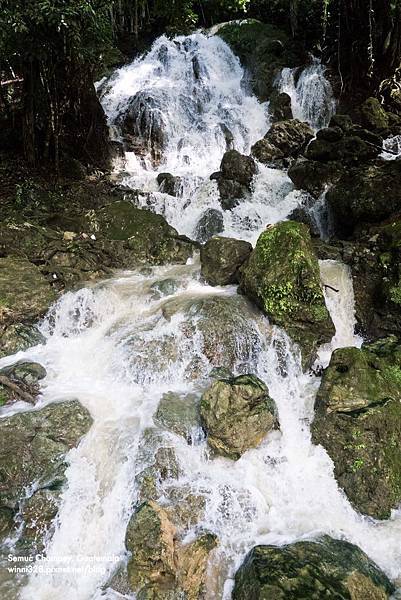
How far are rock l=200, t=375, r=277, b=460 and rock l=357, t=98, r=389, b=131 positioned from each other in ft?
36.1

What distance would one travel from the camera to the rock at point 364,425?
483 centimetres

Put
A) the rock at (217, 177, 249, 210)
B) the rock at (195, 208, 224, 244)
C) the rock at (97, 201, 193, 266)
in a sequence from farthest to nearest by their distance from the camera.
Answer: the rock at (217, 177, 249, 210) → the rock at (195, 208, 224, 244) → the rock at (97, 201, 193, 266)

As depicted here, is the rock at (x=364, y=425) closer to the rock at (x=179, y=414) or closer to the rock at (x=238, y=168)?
the rock at (x=179, y=414)

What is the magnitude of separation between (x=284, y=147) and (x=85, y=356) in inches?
385

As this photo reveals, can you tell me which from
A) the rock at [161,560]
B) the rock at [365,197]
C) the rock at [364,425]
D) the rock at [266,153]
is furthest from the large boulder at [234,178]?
the rock at [161,560]

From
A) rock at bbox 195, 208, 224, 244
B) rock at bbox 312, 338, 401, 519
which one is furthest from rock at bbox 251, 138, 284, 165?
rock at bbox 312, 338, 401, 519

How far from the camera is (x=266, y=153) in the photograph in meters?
13.2

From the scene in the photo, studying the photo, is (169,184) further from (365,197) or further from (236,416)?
(236,416)

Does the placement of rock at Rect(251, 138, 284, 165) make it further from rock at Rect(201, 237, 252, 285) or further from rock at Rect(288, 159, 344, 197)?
rock at Rect(201, 237, 252, 285)

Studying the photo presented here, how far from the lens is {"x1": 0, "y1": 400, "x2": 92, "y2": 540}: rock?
4.80 metres

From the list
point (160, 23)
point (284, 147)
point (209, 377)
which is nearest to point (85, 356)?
point (209, 377)

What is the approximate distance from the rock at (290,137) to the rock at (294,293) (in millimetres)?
7527

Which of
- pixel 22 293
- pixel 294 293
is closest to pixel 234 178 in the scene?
pixel 294 293

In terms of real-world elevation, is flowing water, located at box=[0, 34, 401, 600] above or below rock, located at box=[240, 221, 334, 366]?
below
